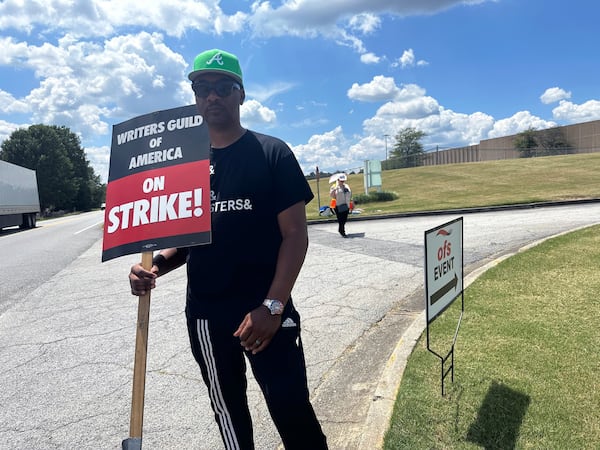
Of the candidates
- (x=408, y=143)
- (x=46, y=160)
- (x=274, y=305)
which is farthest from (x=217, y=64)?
(x=408, y=143)

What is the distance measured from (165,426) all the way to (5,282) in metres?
7.04

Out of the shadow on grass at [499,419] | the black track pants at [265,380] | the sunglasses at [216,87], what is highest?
the sunglasses at [216,87]

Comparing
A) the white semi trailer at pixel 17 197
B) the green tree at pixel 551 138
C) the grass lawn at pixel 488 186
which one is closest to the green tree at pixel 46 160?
the white semi trailer at pixel 17 197

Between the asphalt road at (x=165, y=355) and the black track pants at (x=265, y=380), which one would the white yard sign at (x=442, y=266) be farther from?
the black track pants at (x=265, y=380)

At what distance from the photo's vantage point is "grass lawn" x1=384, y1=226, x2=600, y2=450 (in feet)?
7.89

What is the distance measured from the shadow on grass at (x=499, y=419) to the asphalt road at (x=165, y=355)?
1.80 ft

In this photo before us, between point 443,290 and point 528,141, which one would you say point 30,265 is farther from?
point 528,141

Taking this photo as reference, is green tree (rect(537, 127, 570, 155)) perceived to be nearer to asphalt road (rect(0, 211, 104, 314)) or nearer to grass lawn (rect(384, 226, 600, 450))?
asphalt road (rect(0, 211, 104, 314))

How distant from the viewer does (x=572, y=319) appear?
3.93m

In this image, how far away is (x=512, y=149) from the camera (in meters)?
65.2

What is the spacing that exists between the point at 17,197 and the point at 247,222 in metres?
28.8

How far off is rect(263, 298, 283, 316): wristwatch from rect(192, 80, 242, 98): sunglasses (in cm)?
90

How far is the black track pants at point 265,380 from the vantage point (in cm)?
177

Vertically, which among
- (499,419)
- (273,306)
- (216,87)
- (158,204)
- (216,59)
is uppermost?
(216,59)
